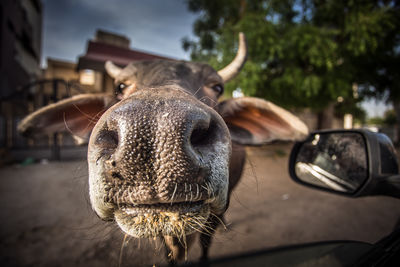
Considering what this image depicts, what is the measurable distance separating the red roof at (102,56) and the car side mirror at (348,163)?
8.30 m

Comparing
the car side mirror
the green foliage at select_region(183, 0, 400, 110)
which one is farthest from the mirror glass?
the green foliage at select_region(183, 0, 400, 110)

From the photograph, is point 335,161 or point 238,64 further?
point 238,64

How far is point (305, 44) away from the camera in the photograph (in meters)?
6.57

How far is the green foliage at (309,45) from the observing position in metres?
6.19

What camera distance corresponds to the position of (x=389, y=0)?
26.8 feet

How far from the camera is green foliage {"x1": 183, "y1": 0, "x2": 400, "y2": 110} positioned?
6.19 metres

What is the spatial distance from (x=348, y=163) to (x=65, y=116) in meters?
3.02

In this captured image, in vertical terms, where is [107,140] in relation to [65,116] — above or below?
below

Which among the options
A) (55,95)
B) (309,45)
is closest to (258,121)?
(309,45)

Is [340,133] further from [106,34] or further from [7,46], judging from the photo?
[7,46]

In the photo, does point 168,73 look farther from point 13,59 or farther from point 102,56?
point 13,59

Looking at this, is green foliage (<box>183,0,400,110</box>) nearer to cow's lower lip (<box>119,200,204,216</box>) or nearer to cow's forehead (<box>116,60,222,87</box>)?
cow's forehead (<box>116,60,222,87</box>)

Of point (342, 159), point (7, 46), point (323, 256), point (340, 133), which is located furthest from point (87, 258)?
point (7, 46)

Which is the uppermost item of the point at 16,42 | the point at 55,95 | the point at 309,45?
the point at 16,42
